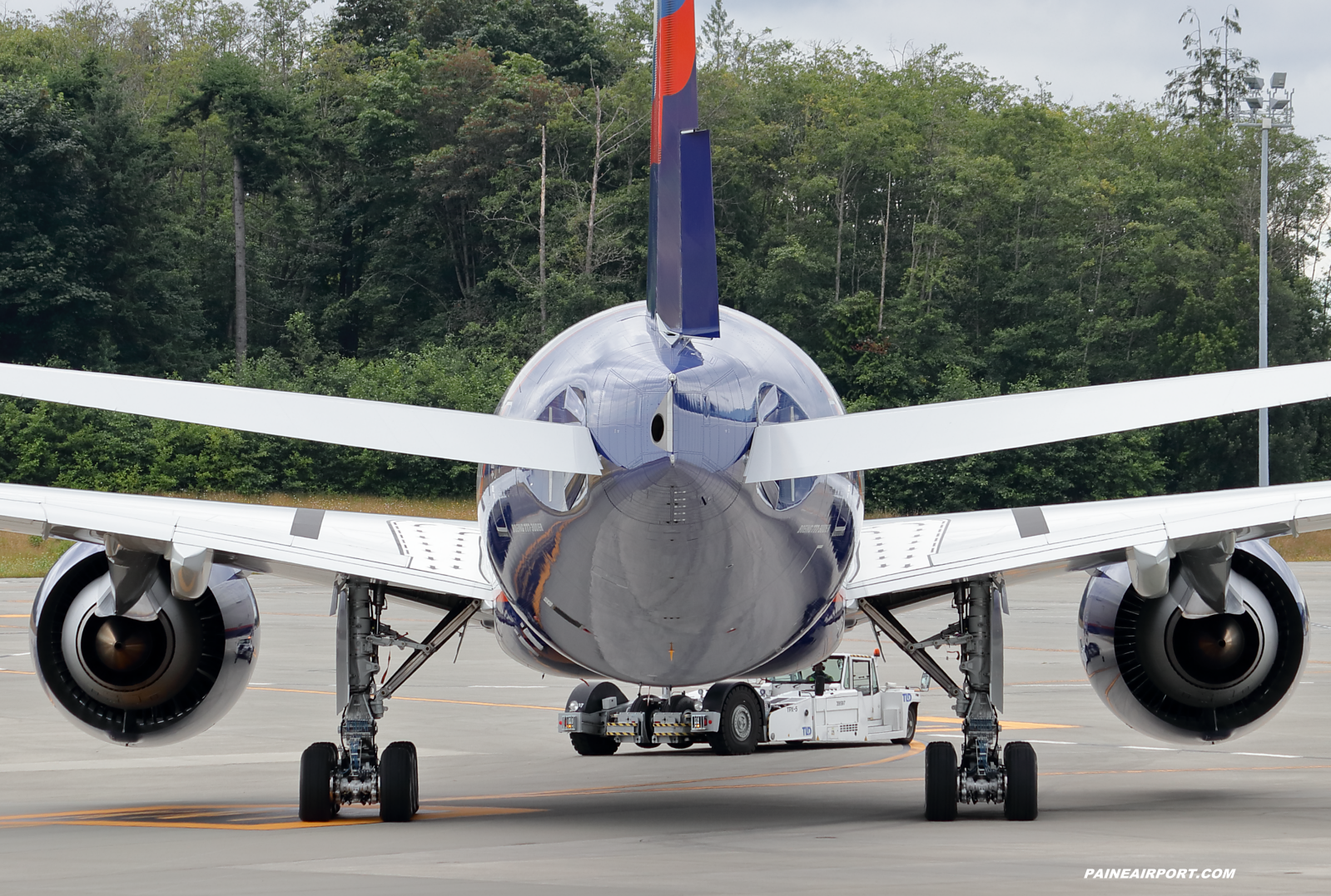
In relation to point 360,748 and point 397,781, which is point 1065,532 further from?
point 360,748

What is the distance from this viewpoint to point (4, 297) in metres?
82.5

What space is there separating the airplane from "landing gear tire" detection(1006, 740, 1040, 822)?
3cm

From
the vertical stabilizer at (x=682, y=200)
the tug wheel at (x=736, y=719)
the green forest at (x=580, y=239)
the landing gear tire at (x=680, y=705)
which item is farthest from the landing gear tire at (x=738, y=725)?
the green forest at (x=580, y=239)

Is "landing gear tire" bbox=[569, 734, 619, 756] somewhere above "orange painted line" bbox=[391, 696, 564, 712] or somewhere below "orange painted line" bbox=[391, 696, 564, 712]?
above

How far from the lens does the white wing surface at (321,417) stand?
10.0 meters

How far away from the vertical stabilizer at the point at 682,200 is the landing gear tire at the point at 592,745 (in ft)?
36.6

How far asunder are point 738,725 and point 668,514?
38.5 ft

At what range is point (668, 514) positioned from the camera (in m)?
12.2

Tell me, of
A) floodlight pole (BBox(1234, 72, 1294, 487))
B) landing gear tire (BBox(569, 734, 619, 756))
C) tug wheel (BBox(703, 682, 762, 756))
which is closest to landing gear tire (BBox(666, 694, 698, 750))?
tug wheel (BBox(703, 682, 762, 756))

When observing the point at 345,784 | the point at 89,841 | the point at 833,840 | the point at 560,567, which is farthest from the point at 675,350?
the point at 89,841

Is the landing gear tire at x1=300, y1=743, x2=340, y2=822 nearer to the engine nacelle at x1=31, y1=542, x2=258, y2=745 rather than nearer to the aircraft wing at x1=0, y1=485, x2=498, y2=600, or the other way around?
the engine nacelle at x1=31, y1=542, x2=258, y2=745

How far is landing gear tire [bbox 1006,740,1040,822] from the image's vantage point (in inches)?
611

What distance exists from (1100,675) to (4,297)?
2990 inches

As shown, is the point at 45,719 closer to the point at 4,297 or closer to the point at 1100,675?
the point at 1100,675
